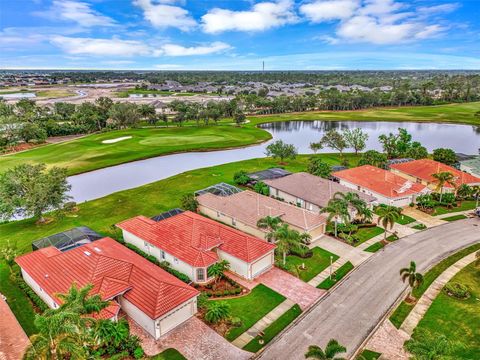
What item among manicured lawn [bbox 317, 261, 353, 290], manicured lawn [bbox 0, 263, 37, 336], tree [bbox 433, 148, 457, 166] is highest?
tree [bbox 433, 148, 457, 166]

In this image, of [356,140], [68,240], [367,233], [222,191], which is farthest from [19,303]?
[356,140]

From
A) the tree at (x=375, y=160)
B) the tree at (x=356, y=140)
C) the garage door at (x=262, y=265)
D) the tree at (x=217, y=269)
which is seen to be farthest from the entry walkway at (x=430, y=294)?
the tree at (x=356, y=140)

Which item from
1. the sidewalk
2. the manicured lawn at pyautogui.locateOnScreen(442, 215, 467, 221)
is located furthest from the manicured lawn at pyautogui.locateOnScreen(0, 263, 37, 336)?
the manicured lawn at pyautogui.locateOnScreen(442, 215, 467, 221)

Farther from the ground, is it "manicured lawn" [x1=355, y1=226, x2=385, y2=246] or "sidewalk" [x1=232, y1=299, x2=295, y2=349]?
"manicured lawn" [x1=355, y1=226, x2=385, y2=246]

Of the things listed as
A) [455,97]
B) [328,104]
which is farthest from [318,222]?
[455,97]

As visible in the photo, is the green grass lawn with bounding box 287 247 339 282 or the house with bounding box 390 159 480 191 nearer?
the green grass lawn with bounding box 287 247 339 282

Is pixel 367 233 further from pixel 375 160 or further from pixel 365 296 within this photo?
pixel 375 160

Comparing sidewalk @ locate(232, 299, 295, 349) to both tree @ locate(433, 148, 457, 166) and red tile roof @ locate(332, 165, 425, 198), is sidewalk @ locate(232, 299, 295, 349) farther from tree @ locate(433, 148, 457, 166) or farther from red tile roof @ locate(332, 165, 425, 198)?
tree @ locate(433, 148, 457, 166)
